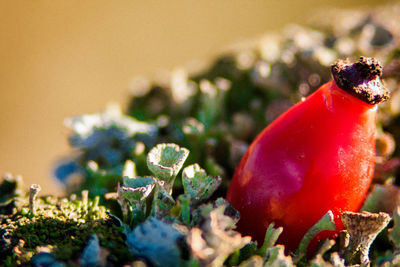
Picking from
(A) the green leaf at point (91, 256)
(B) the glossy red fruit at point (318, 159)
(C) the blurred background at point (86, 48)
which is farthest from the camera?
Result: (C) the blurred background at point (86, 48)

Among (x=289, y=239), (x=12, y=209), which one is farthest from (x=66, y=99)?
(x=289, y=239)

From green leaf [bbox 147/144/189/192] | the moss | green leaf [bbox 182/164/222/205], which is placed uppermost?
green leaf [bbox 147/144/189/192]

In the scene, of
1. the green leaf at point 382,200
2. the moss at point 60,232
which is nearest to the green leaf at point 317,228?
the green leaf at point 382,200

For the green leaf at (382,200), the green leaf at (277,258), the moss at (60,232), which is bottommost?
the green leaf at (382,200)

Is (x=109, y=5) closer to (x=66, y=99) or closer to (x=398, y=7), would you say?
(x=66, y=99)

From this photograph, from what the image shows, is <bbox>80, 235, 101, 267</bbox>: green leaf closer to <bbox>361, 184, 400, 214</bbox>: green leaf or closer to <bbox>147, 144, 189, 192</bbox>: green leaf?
<bbox>147, 144, 189, 192</bbox>: green leaf

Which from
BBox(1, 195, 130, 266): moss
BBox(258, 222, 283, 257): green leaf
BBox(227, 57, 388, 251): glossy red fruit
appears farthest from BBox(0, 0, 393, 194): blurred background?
BBox(258, 222, 283, 257): green leaf

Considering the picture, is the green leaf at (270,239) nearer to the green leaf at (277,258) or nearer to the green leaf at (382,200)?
the green leaf at (277,258)
